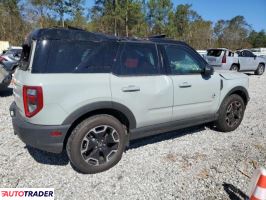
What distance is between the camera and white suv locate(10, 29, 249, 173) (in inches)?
117

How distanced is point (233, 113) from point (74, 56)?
3417 mm

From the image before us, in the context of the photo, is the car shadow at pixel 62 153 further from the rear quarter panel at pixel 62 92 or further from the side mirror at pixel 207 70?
the side mirror at pixel 207 70

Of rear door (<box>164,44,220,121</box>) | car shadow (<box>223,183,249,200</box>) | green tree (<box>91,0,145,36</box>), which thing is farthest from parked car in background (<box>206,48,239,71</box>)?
green tree (<box>91,0,145,36</box>)

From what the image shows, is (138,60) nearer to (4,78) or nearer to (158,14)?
(4,78)

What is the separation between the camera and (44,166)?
3.65 m

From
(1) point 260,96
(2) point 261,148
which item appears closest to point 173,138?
(2) point 261,148

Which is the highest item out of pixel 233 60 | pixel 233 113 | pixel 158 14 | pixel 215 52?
pixel 158 14

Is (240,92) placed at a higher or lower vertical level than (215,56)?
lower

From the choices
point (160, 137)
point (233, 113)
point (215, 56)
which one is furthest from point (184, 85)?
point (215, 56)

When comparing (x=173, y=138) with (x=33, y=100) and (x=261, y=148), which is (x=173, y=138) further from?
(x=33, y=100)

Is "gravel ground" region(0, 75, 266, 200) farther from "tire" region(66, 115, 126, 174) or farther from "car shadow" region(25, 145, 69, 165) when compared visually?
"tire" region(66, 115, 126, 174)

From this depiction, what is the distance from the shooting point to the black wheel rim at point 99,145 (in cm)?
332

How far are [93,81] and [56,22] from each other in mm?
27695

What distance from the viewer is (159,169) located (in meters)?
3.60
